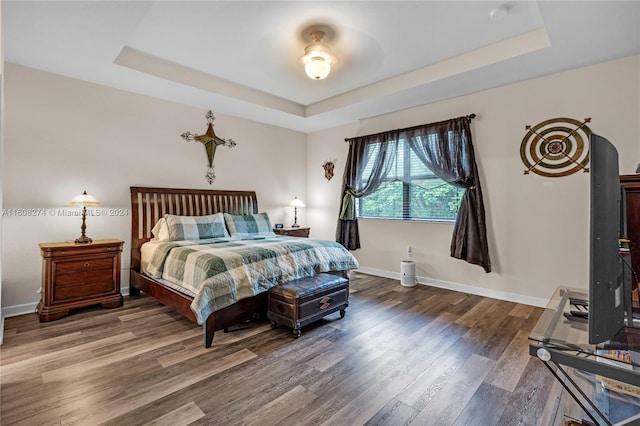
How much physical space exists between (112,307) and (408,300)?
337 cm

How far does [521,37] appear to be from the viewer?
292 cm

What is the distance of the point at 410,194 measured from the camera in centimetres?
466

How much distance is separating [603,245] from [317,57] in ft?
9.03

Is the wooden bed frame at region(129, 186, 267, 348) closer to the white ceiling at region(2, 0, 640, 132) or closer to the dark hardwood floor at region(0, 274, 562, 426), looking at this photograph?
the dark hardwood floor at region(0, 274, 562, 426)

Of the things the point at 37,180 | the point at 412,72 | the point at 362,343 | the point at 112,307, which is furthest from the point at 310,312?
the point at 37,180

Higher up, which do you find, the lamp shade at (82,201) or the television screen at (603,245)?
the lamp shade at (82,201)

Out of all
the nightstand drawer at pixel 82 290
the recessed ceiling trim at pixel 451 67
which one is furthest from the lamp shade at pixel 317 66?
the nightstand drawer at pixel 82 290

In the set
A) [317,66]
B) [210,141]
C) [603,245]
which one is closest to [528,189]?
[317,66]

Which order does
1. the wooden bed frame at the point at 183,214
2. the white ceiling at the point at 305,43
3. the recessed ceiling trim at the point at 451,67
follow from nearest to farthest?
the white ceiling at the point at 305,43 < the wooden bed frame at the point at 183,214 < the recessed ceiling trim at the point at 451,67

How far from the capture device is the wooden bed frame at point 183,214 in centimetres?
267

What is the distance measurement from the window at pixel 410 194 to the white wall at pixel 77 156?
245 centimetres

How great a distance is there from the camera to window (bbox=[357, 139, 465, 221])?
4.28 meters

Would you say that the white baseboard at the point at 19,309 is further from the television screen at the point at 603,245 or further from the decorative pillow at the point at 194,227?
the television screen at the point at 603,245

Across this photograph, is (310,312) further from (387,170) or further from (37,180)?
(37,180)
